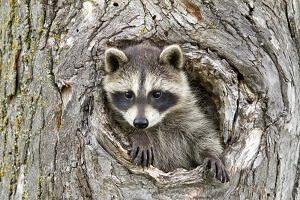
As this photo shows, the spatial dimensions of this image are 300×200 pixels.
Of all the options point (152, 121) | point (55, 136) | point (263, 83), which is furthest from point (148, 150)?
point (263, 83)

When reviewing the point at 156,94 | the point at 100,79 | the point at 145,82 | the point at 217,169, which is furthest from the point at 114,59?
the point at 217,169

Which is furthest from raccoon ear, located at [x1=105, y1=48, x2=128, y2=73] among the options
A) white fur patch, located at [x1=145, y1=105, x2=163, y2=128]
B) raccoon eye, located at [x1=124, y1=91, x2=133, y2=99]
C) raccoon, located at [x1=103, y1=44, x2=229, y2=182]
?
white fur patch, located at [x1=145, y1=105, x2=163, y2=128]

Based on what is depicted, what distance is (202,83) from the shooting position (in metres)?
3.71

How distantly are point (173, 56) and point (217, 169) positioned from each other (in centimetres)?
76

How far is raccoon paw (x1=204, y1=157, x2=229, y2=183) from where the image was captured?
3.09 m

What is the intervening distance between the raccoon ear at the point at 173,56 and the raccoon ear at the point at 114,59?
9.4 inches

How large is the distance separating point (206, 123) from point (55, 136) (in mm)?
1110

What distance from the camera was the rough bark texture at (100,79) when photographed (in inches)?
126

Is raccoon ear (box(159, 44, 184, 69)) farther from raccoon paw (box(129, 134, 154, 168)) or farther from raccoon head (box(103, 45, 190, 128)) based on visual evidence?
raccoon paw (box(129, 134, 154, 168))

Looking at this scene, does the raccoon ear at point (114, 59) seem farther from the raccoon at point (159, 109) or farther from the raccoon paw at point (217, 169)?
the raccoon paw at point (217, 169)

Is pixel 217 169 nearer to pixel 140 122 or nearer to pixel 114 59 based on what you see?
pixel 140 122

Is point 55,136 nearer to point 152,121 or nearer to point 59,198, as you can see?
point 59,198

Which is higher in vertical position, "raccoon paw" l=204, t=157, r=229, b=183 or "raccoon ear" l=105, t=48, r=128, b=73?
"raccoon ear" l=105, t=48, r=128, b=73

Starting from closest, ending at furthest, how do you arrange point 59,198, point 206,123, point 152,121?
point 59,198 → point 152,121 → point 206,123
